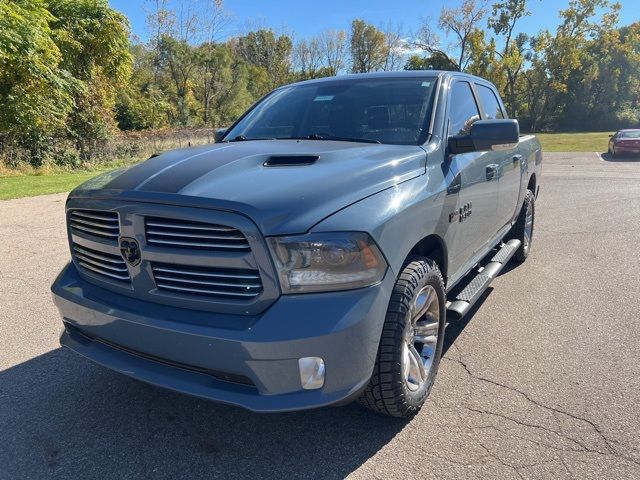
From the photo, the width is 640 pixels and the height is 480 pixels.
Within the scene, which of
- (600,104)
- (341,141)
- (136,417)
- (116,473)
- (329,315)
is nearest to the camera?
(329,315)

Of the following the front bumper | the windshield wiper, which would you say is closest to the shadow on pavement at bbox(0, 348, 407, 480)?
the front bumper

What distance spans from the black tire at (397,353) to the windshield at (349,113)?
986 mm

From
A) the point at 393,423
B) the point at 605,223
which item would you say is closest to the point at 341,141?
the point at 393,423

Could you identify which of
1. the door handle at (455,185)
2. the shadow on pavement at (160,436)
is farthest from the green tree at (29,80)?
the door handle at (455,185)

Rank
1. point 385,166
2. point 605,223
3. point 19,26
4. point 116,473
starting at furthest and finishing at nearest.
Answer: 1. point 19,26
2. point 605,223
3. point 385,166
4. point 116,473

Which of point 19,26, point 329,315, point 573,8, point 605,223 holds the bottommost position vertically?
point 605,223

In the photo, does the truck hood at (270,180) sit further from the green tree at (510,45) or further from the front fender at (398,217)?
the green tree at (510,45)

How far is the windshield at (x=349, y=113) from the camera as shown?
10.7 feet

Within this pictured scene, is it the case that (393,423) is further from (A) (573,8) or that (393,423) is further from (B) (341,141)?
(A) (573,8)

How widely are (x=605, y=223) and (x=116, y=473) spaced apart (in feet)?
26.4

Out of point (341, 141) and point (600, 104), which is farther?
point (600, 104)

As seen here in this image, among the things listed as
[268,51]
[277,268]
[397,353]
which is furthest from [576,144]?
[268,51]

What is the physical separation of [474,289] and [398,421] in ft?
4.22

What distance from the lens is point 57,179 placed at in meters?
15.8
